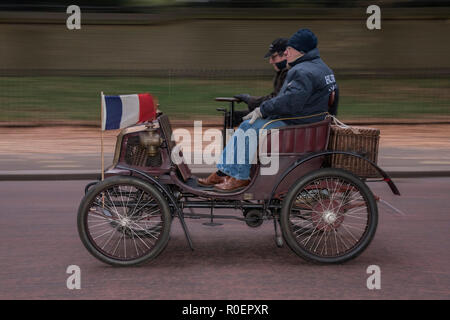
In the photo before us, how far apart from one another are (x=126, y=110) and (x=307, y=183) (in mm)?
1470

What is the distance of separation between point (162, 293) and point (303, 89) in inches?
71.6

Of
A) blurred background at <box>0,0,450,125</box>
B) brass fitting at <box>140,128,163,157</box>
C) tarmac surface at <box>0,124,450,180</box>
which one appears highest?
blurred background at <box>0,0,450,125</box>

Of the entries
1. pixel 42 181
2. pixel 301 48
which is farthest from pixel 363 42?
pixel 301 48

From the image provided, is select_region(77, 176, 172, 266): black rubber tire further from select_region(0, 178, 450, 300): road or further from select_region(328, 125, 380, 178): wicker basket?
select_region(328, 125, 380, 178): wicker basket

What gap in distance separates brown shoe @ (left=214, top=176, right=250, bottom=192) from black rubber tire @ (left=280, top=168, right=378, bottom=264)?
402 millimetres

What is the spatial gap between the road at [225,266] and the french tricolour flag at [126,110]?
1.10m

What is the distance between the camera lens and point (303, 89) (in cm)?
495

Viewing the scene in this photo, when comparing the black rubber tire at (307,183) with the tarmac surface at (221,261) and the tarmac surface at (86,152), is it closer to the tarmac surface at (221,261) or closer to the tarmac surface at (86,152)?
the tarmac surface at (221,261)

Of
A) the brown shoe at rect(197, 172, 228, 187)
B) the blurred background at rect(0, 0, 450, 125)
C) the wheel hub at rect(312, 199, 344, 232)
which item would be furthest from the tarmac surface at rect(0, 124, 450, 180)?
the blurred background at rect(0, 0, 450, 125)

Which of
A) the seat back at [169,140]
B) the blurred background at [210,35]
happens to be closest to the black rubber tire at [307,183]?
the seat back at [169,140]

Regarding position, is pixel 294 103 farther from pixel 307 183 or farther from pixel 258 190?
pixel 258 190

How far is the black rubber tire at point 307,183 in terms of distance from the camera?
4898 mm

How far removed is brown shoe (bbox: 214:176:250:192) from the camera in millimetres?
5145
